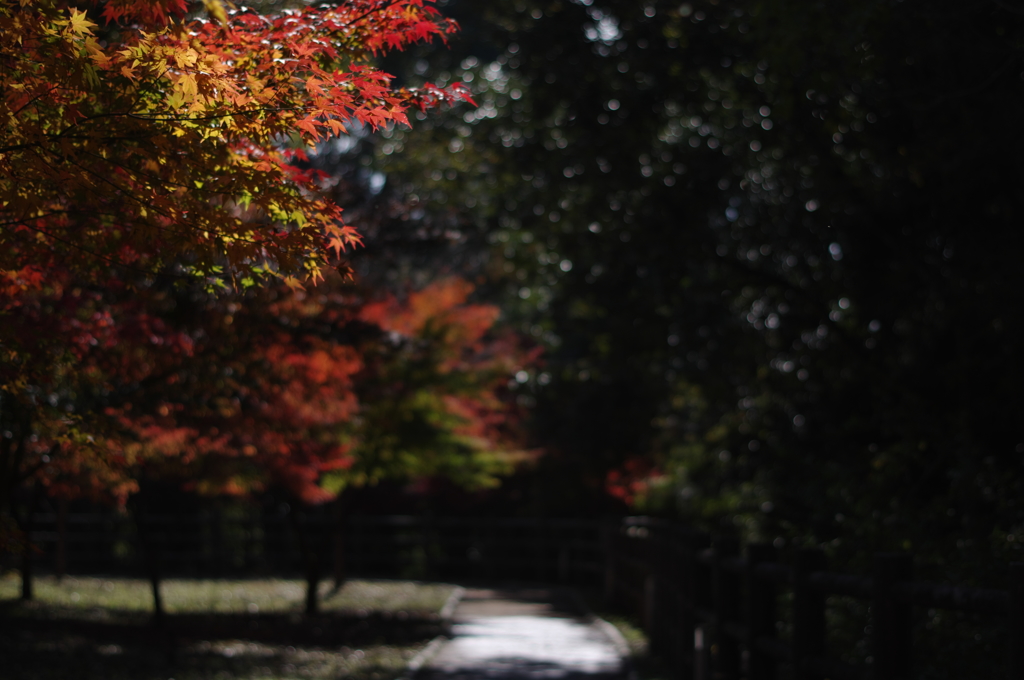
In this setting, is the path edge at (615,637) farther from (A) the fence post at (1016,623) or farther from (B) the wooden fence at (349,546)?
(A) the fence post at (1016,623)

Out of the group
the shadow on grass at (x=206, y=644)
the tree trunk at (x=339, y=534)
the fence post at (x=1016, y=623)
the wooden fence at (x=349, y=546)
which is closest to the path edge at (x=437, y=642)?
the shadow on grass at (x=206, y=644)

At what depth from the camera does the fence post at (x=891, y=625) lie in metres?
4.55

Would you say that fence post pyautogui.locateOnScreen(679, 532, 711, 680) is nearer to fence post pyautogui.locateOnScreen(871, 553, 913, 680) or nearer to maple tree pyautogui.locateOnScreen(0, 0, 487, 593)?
fence post pyautogui.locateOnScreen(871, 553, 913, 680)

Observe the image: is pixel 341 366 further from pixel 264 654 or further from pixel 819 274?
pixel 819 274

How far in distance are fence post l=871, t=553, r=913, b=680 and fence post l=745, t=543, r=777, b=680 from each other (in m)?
1.98

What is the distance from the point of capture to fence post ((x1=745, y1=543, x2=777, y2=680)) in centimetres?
660

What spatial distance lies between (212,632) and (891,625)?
11.1 meters

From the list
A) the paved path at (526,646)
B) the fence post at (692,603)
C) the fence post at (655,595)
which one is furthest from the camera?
the fence post at (655,595)

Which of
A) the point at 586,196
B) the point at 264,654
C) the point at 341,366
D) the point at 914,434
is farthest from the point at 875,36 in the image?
the point at 264,654

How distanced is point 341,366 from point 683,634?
417cm

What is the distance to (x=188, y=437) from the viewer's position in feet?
37.1

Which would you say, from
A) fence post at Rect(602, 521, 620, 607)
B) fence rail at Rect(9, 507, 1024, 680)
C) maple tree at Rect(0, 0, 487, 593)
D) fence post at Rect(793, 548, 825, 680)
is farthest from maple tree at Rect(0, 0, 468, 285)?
fence post at Rect(602, 521, 620, 607)

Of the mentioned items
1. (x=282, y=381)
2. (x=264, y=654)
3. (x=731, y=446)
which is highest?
(x=282, y=381)

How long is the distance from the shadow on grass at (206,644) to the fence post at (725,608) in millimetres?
4009
